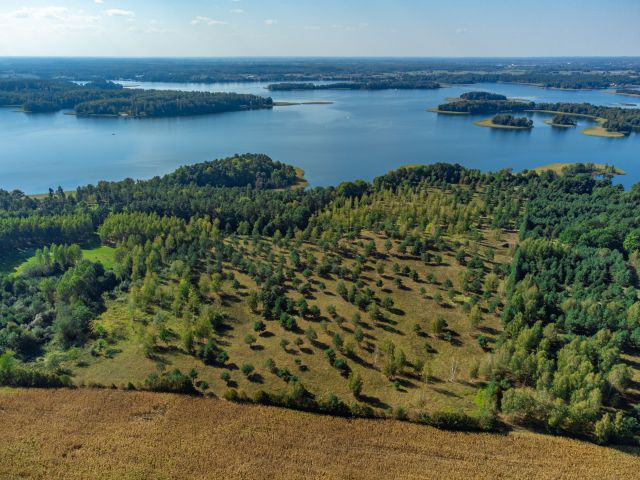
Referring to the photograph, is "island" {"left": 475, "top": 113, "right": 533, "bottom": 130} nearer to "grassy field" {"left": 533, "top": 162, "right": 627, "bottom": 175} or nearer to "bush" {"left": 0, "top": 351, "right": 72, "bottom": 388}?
"grassy field" {"left": 533, "top": 162, "right": 627, "bottom": 175}

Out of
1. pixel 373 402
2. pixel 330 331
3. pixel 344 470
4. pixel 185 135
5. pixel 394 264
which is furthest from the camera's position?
pixel 185 135

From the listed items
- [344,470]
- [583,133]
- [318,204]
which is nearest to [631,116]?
[583,133]

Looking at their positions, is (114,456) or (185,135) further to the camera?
(185,135)

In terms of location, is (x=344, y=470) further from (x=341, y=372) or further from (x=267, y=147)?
(x=267, y=147)

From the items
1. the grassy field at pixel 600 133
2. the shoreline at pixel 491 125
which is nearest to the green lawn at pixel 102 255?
the shoreline at pixel 491 125

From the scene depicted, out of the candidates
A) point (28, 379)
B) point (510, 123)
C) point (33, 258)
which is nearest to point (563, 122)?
point (510, 123)

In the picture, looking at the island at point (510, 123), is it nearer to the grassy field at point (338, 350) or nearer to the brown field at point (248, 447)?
the grassy field at point (338, 350)

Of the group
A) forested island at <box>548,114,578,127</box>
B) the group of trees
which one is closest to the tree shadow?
the group of trees
